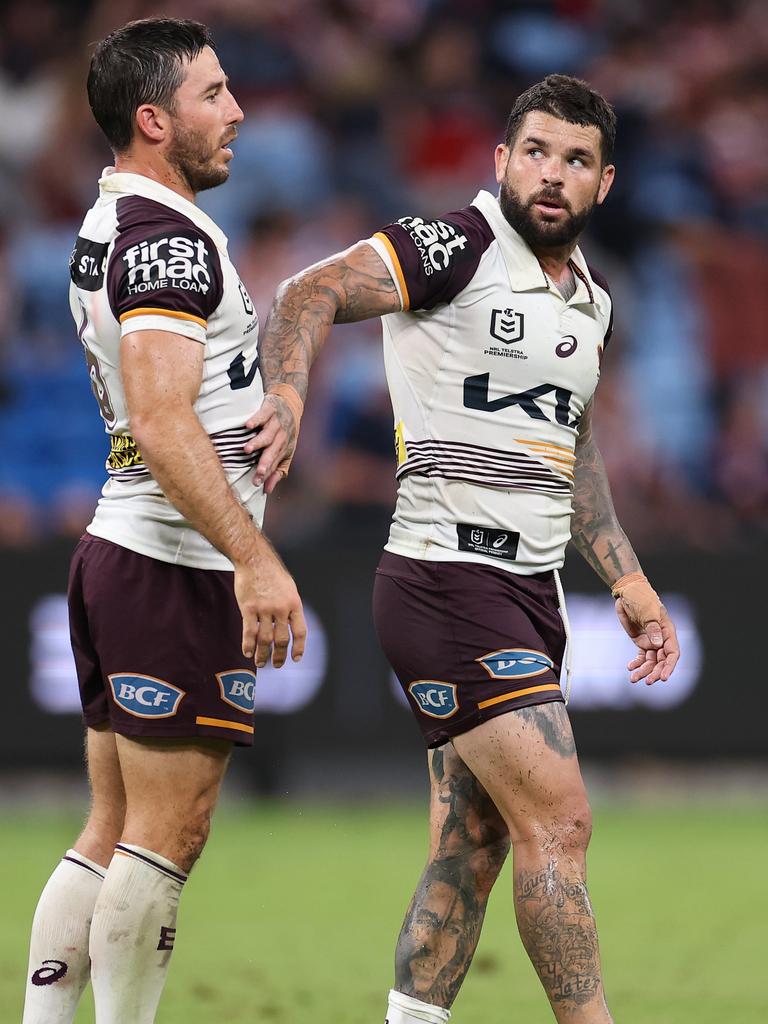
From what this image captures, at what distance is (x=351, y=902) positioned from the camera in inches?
311

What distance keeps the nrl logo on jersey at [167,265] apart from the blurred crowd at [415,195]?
7.27m

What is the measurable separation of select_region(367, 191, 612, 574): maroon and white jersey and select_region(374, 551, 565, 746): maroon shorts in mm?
65

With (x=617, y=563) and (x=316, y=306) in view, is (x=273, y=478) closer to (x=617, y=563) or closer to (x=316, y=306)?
(x=316, y=306)

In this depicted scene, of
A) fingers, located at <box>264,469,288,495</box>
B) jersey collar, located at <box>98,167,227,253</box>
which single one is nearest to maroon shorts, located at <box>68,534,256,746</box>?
fingers, located at <box>264,469,288,495</box>

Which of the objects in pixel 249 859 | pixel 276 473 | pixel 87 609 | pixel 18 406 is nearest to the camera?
pixel 276 473

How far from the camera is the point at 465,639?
452 centimetres

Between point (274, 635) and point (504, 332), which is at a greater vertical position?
point (504, 332)

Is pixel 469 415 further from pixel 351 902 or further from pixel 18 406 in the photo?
pixel 18 406

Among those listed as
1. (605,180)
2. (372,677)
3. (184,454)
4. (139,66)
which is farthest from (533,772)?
(372,677)

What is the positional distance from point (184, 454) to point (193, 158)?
872 mm

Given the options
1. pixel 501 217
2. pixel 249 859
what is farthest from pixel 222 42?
pixel 501 217

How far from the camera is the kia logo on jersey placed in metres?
4.59

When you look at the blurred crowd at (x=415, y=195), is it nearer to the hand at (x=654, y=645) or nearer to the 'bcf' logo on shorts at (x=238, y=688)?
the hand at (x=654, y=645)

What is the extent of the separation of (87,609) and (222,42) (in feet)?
32.3
